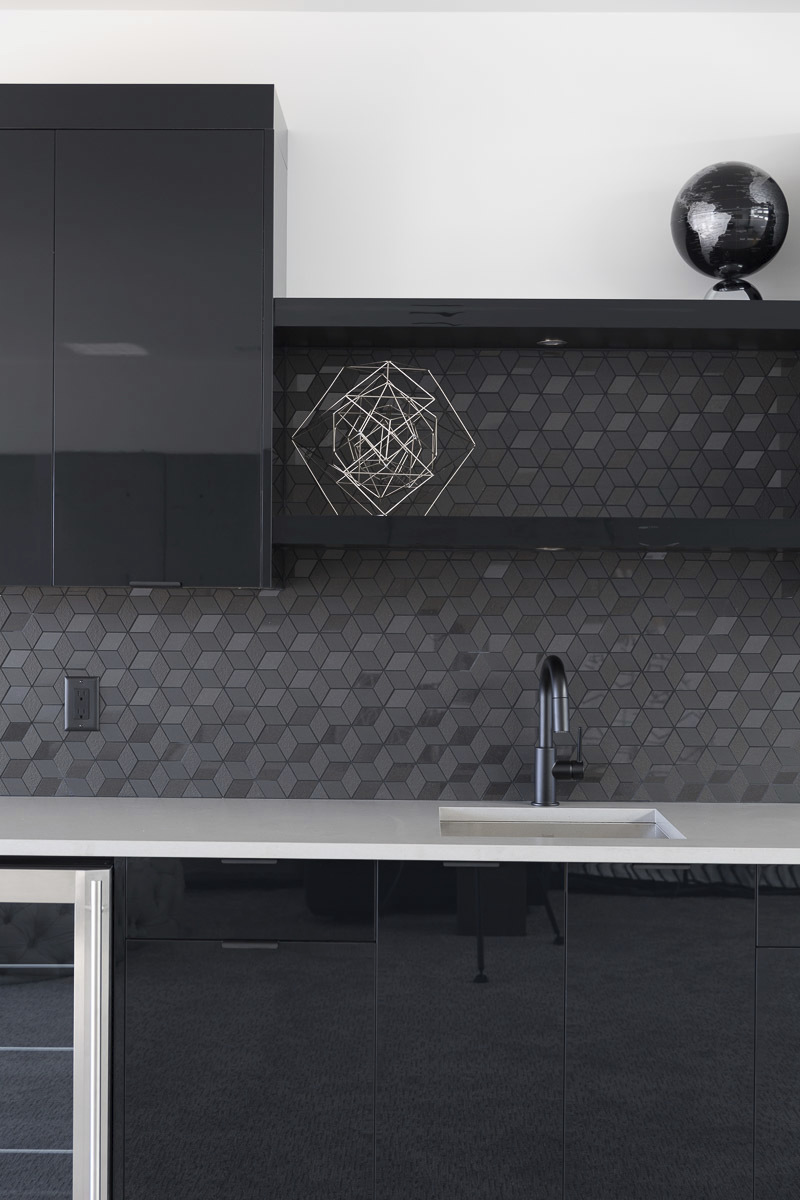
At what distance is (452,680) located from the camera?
8.20ft

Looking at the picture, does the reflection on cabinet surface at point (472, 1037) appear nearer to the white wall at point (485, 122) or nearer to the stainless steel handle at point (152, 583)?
the stainless steel handle at point (152, 583)

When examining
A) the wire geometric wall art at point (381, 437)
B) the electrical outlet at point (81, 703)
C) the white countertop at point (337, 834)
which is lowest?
the white countertop at point (337, 834)

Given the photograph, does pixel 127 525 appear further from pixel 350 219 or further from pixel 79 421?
pixel 350 219

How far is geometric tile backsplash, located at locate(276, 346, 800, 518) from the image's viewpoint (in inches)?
97.7

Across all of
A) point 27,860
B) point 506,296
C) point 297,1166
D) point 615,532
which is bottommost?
point 297,1166

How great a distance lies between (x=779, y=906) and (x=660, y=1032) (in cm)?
34

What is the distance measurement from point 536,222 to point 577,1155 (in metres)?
2.09

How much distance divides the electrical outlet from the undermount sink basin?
91 centimetres

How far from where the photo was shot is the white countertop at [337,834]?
6.30 feet

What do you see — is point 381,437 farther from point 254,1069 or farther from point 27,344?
point 254,1069

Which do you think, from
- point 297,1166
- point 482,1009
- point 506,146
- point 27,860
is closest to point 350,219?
point 506,146

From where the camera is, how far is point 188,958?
1947 millimetres

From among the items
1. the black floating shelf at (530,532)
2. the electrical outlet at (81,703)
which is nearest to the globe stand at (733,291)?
the black floating shelf at (530,532)

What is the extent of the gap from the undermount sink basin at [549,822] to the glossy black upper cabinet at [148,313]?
769 millimetres
